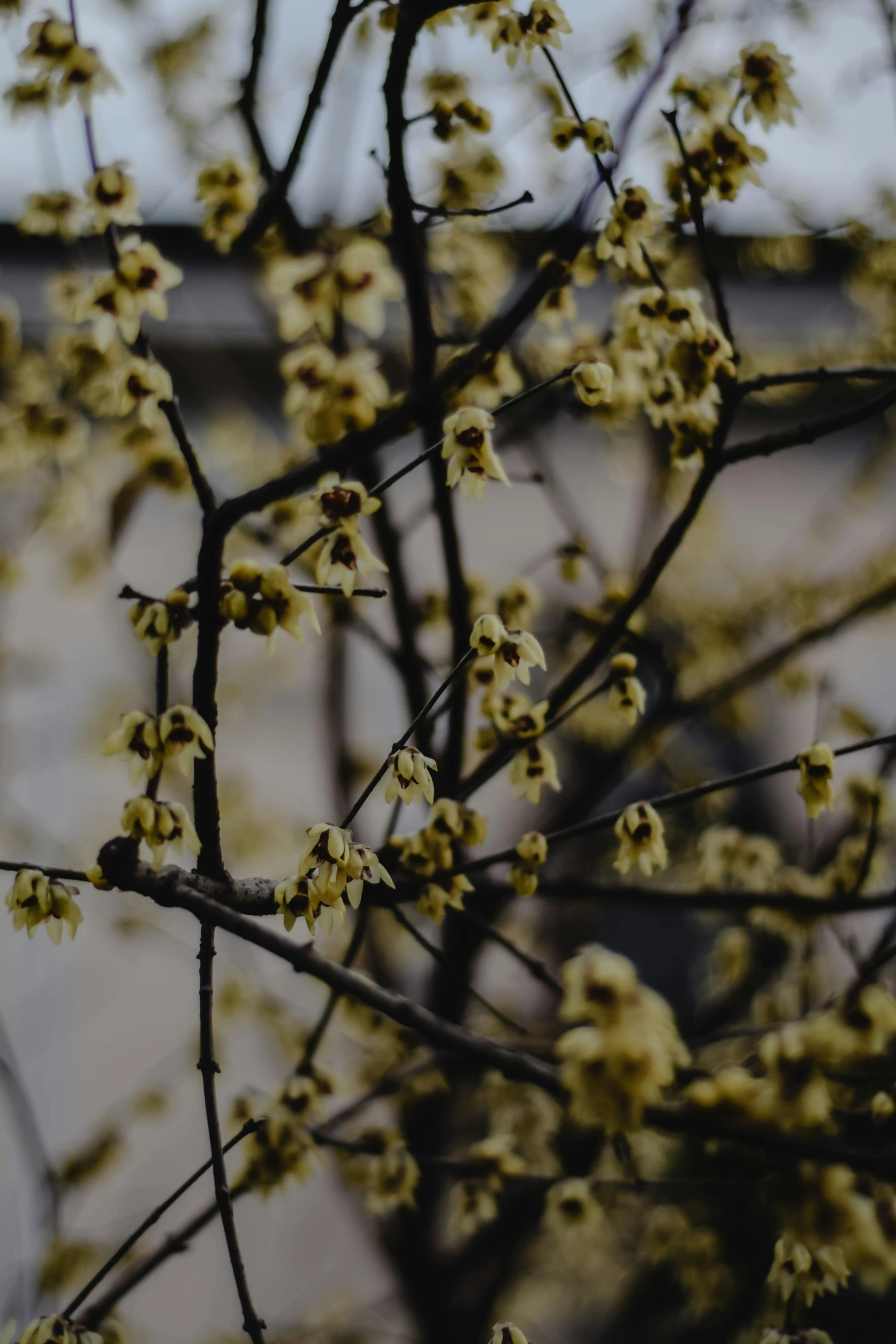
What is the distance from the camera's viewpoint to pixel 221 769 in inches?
156

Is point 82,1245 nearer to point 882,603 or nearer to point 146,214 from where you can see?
point 146,214

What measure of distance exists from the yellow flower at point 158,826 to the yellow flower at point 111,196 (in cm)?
70

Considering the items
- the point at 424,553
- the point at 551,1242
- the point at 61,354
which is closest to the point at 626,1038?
the point at 61,354

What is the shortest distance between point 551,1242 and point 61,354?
3.22 meters

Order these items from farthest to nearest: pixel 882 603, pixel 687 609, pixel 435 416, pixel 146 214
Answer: pixel 687 609 < pixel 882 603 < pixel 146 214 < pixel 435 416

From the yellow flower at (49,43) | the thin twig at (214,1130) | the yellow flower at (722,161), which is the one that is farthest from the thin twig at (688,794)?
the yellow flower at (49,43)

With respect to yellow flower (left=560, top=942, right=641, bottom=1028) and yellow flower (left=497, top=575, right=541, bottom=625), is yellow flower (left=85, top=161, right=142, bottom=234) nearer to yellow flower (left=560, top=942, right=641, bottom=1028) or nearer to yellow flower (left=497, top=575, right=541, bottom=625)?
yellow flower (left=497, top=575, right=541, bottom=625)

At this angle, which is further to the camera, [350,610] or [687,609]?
[687,609]

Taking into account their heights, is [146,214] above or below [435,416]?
above

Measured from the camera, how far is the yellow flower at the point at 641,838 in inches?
47.4

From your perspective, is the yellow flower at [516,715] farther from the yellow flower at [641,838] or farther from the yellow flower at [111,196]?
the yellow flower at [111,196]

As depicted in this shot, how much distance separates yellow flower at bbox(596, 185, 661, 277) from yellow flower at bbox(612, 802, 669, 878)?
80cm

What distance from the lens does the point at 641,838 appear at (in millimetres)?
1212

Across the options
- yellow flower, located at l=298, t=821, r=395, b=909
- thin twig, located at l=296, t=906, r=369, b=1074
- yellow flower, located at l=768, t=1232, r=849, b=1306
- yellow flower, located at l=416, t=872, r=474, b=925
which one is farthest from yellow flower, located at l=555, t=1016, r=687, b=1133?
thin twig, located at l=296, t=906, r=369, b=1074
